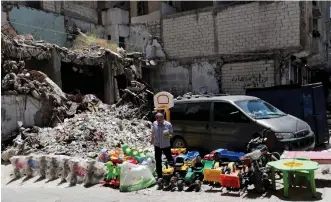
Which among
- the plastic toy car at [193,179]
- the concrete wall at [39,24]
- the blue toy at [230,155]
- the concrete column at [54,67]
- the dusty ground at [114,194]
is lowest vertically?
the dusty ground at [114,194]

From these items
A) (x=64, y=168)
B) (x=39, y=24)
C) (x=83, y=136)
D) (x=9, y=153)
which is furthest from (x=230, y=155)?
(x=39, y=24)

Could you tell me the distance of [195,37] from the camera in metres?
18.5

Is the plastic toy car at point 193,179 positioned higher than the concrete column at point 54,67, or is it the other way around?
the concrete column at point 54,67

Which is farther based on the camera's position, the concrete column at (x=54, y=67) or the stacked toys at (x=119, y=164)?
the concrete column at (x=54, y=67)

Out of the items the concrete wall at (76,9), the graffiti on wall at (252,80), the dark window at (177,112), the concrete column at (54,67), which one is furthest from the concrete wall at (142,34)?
the dark window at (177,112)

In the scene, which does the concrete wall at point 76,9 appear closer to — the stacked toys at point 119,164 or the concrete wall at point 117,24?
the concrete wall at point 117,24

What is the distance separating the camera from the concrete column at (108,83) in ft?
52.2

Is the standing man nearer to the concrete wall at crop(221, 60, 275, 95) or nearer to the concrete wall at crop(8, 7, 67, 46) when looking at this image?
the concrete wall at crop(221, 60, 275, 95)

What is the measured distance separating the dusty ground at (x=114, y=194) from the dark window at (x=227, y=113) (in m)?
2.11

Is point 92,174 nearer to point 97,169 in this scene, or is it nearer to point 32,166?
point 97,169

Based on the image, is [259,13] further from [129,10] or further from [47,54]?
[129,10]

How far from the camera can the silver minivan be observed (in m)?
7.03

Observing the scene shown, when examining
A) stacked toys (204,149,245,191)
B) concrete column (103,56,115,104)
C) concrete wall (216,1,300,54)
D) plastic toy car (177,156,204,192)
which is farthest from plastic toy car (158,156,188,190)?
concrete wall (216,1,300,54)

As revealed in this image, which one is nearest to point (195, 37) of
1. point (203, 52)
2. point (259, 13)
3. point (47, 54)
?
point (203, 52)
